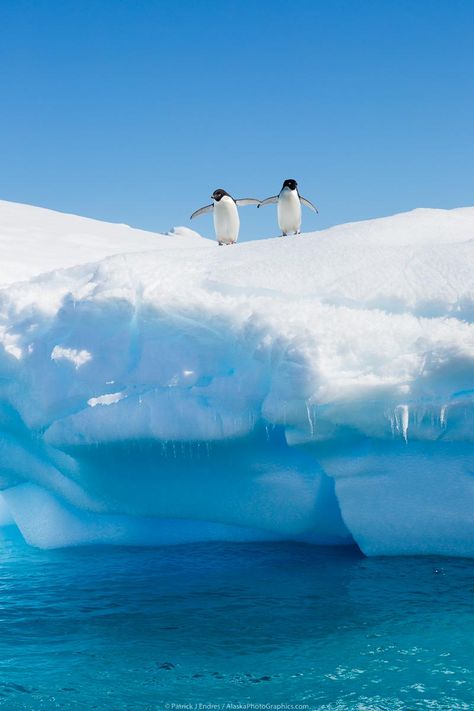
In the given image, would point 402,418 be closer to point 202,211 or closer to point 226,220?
point 226,220

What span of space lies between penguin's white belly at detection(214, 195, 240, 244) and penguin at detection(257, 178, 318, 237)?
2.04 feet

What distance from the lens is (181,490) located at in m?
6.50

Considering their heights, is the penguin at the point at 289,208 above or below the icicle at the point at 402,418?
above

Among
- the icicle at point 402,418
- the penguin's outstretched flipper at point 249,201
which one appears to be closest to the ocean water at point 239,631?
the icicle at point 402,418

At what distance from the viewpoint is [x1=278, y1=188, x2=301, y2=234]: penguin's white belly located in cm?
1091

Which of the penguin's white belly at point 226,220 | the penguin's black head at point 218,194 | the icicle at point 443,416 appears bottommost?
the icicle at point 443,416

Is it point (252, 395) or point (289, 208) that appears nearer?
point (252, 395)

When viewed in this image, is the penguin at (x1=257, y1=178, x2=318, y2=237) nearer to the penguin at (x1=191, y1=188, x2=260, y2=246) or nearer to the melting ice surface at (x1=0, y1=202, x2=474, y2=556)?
the penguin at (x1=191, y1=188, x2=260, y2=246)

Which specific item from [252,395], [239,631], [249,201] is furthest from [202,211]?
[239,631]

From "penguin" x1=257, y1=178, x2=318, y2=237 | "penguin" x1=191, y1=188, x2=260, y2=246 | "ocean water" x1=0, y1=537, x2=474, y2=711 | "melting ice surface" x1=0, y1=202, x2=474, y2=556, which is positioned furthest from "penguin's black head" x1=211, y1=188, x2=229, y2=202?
"ocean water" x1=0, y1=537, x2=474, y2=711

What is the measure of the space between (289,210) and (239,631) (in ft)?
23.7

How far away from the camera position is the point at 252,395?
573cm

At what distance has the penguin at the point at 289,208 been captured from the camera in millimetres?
10922

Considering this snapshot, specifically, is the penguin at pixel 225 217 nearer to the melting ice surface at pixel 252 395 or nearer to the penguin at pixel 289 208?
the penguin at pixel 289 208
